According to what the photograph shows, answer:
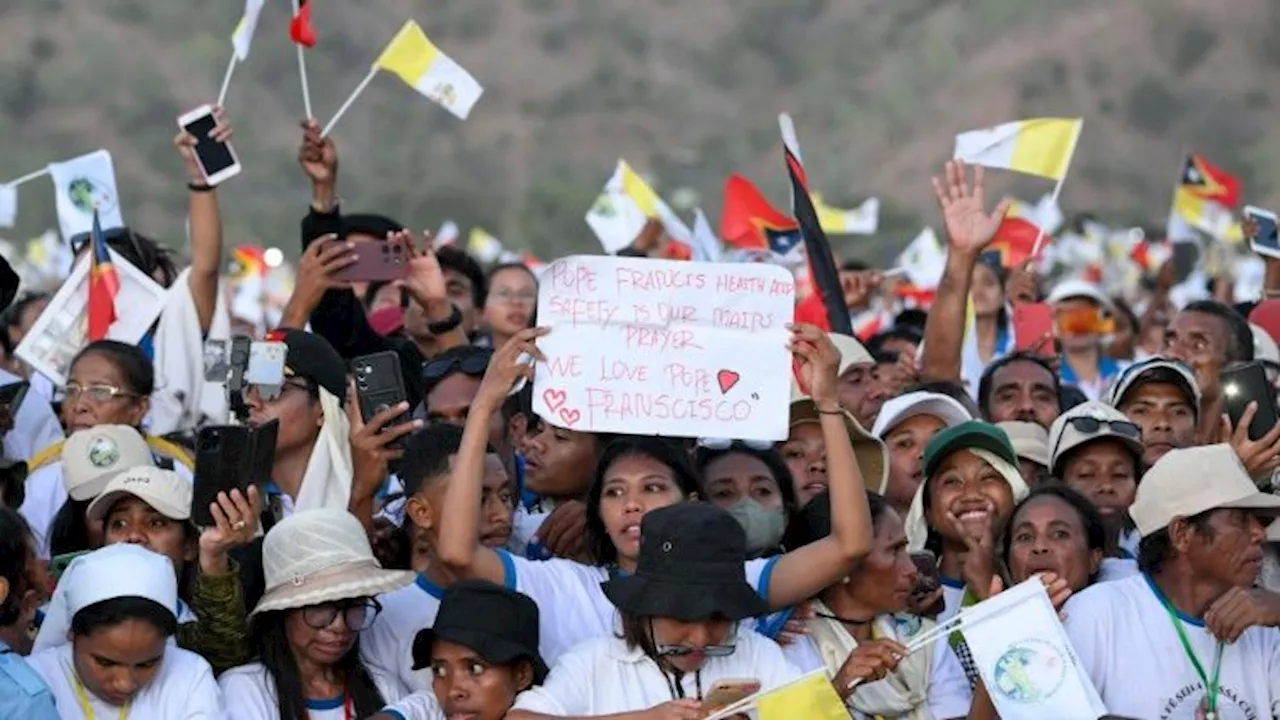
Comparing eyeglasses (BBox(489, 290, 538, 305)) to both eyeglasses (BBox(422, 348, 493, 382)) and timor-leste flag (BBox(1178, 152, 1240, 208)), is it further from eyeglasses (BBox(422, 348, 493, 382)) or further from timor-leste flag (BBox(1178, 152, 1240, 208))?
timor-leste flag (BBox(1178, 152, 1240, 208))

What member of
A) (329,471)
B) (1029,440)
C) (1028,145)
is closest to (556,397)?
(329,471)

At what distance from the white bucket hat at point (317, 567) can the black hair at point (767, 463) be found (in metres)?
1.07

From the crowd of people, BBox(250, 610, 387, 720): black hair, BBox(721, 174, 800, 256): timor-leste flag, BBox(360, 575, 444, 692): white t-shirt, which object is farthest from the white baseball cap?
BBox(721, 174, 800, 256): timor-leste flag

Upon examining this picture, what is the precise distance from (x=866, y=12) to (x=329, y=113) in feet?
53.9

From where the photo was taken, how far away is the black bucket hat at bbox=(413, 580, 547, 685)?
18.6ft

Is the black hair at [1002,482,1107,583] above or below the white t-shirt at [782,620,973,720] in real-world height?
above

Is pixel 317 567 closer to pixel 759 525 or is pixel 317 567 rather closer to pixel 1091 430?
pixel 759 525

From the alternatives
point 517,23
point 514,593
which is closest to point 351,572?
point 514,593

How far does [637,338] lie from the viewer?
20.5 ft

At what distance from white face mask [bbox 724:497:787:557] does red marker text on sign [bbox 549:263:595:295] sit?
698 millimetres

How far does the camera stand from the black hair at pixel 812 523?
650 cm

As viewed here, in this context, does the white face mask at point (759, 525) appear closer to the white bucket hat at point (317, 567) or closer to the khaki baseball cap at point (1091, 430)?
the white bucket hat at point (317, 567)

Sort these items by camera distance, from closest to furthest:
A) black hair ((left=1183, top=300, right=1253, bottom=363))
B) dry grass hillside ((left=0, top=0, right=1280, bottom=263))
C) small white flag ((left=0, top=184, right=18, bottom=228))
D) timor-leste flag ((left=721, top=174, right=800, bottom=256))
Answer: black hair ((left=1183, top=300, right=1253, bottom=363))
small white flag ((left=0, top=184, right=18, bottom=228))
timor-leste flag ((left=721, top=174, right=800, bottom=256))
dry grass hillside ((left=0, top=0, right=1280, bottom=263))

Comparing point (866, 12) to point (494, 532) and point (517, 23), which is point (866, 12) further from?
point (494, 532)
